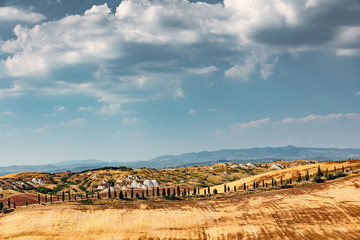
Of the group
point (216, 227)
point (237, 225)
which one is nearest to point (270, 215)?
point (237, 225)

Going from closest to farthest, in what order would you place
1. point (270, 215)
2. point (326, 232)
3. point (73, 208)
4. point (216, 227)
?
point (326, 232) → point (216, 227) → point (270, 215) → point (73, 208)

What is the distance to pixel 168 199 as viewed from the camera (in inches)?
4739

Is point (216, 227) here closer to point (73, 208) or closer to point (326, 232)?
point (326, 232)

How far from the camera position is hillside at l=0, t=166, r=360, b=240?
84.6 meters

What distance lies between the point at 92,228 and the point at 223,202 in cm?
4850

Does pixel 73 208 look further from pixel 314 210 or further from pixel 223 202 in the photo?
pixel 314 210

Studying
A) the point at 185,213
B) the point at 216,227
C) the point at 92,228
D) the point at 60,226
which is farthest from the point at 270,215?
the point at 60,226

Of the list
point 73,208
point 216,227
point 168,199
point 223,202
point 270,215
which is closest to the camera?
point 216,227

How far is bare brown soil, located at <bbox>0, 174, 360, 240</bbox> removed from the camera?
277ft

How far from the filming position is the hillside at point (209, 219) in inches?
3329

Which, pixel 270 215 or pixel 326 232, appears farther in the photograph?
pixel 270 215

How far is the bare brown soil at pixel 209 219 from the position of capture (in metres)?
84.6

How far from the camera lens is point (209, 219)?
95.5 meters

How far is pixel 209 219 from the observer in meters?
95.5
